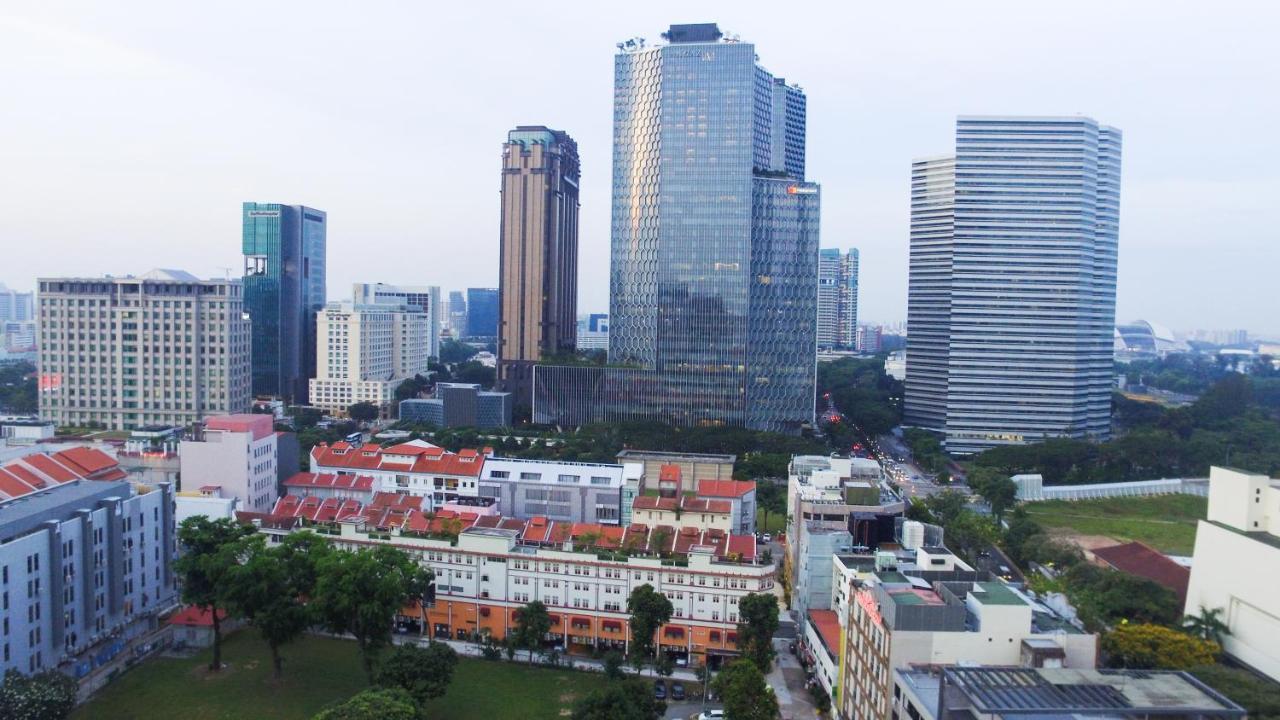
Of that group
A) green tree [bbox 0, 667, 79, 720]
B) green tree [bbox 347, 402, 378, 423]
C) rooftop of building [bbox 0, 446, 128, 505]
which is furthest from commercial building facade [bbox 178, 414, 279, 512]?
Result: green tree [bbox 347, 402, 378, 423]

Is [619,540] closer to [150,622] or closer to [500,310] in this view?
[150,622]

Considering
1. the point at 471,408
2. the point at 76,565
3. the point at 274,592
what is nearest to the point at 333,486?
the point at 76,565

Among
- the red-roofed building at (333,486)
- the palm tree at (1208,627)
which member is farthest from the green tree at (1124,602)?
the red-roofed building at (333,486)

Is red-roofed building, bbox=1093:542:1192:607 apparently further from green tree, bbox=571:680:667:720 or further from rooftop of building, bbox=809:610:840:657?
green tree, bbox=571:680:667:720

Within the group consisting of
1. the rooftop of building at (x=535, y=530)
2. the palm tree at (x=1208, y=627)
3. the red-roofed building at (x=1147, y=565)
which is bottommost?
the red-roofed building at (x=1147, y=565)

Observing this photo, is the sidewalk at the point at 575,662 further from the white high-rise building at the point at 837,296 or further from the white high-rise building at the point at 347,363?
the white high-rise building at the point at 837,296

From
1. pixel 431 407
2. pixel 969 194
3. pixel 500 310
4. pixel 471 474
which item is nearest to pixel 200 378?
pixel 431 407

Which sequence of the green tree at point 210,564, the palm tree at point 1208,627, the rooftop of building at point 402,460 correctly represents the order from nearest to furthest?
1. the green tree at point 210,564
2. the palm tree at point 1208,627
3. the rooftop of building at point 402,460

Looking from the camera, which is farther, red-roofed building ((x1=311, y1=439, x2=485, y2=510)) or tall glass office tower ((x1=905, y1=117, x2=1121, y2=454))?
tall glass office tower ((x1=905, y1=117, x2=1121, y2=454))
